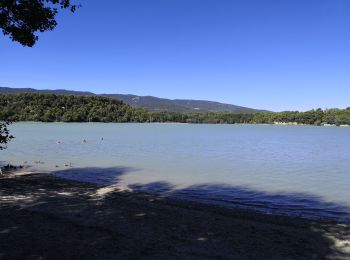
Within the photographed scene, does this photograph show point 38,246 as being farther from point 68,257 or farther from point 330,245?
point 330,245

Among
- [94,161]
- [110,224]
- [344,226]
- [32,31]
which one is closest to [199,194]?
[344,226]

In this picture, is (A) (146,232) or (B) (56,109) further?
(B) (56,109)

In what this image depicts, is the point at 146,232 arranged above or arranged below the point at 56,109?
above

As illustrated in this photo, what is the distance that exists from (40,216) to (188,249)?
4.30 metres

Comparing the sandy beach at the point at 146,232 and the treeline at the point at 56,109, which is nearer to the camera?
the sandy beach at the point at 146,232

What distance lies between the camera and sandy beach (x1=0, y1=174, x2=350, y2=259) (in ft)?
25.7

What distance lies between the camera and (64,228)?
924 centimetres

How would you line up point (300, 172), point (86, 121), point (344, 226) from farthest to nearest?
point (86, 121)
point (300, 172)
point (344, 226)

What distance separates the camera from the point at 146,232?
30.4 ft

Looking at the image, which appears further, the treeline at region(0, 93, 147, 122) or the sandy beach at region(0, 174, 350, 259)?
the treeline at region(0, 93, 147, 122)

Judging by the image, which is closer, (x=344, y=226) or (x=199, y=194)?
(x=344, y=226)

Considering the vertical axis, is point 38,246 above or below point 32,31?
below

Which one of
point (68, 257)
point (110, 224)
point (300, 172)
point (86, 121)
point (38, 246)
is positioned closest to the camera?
point (68, 257)

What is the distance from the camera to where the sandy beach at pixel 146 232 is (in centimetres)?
782
